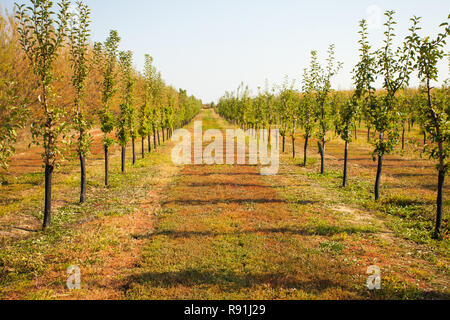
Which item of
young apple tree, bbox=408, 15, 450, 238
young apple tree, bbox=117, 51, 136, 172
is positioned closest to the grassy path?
young apple tree, bbox=408, 15, 450, 238

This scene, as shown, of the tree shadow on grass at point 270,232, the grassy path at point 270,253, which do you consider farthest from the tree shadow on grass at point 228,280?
the tree shadow on grass at point 270,232

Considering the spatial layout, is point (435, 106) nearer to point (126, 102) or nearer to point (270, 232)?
point (270, 232)

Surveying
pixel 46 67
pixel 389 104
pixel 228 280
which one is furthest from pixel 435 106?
pixel 46 67

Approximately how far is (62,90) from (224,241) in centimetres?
2846

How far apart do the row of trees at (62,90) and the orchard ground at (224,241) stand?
8.83 feet

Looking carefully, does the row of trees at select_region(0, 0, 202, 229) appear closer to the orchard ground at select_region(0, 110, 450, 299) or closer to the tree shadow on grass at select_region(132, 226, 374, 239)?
the orchard ground at select_region(0, 110, 450, 299)

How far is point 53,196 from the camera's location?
18.2m

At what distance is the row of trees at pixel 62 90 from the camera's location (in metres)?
12.1

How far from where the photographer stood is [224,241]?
39.3 feet

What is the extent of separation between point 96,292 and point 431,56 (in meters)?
15.3

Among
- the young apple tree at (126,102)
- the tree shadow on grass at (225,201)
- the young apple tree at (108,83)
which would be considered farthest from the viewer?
the young apple tree at (126,102)

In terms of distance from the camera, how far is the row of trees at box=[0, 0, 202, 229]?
1208 centimetres

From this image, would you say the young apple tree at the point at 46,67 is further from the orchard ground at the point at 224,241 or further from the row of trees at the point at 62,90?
the orchard ground at the point at 224,241

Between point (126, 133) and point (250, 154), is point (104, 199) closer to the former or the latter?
point (126, 133)
